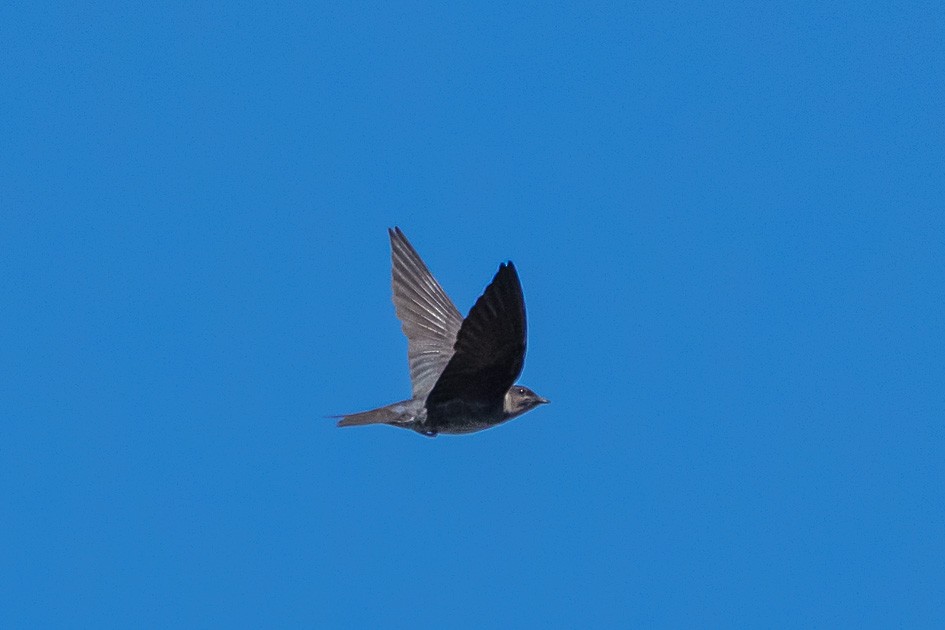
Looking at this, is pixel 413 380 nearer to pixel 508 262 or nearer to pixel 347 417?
pixel 347 417

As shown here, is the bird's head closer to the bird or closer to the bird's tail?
the bird

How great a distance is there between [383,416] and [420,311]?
1.75 meters

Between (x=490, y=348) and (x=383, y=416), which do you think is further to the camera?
(x=383, y=416)

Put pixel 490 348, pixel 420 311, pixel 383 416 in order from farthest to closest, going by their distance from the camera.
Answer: pixel 420 311
pixel 383 416
pixel 490 348

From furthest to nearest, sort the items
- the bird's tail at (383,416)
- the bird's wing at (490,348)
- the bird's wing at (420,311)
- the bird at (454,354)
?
the bird's wing at (420,311)
the bird's tail at (383,416)
the bird at (454,354)
the bird's wing at (490,348)

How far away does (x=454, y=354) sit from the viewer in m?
10.0

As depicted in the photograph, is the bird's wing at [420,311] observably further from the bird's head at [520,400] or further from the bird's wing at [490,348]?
the bird's wing at [490,348]

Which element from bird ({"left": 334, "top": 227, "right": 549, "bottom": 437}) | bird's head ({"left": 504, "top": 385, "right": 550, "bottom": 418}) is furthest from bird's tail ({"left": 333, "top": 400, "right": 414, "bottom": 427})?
bird's head ({"left": 504, "top": 385, "right": 550, "bottom": 418})

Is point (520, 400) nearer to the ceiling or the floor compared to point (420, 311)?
nearer to the floor

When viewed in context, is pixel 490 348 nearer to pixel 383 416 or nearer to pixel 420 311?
pixel 383 416

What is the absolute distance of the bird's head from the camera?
1082 cm

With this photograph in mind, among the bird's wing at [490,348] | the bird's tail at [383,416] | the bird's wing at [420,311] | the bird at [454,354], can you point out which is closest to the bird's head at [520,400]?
the bird at [454,354]

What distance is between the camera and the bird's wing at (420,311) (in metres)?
12.1

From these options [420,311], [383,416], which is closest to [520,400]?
[383,416]
